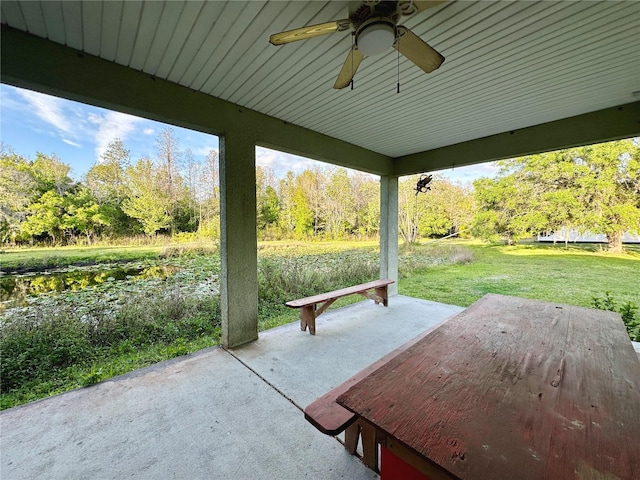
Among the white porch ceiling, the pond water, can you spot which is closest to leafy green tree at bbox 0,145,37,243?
the pond water

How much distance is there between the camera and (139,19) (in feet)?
5.50

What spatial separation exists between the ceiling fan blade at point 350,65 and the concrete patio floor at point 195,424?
251 cm

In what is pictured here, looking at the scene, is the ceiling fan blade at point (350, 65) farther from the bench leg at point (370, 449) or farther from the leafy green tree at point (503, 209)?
the leafy green tree at point (503, 209)

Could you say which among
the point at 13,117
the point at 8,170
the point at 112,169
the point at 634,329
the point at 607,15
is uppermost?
the point at 607,15

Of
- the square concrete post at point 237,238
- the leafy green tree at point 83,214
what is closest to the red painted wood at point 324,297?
the square concrete post at point 237,238

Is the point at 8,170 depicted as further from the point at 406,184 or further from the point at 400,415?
the point at 406,184

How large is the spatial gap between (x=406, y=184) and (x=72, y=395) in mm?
7614

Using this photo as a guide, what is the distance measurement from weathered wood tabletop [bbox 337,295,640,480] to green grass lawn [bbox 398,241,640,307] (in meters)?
3.77

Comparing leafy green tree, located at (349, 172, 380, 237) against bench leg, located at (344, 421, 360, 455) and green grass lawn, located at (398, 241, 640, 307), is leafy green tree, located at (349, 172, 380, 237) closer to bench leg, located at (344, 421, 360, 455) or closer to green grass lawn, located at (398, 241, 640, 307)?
green grass lawn, located at (398, 241, 640, 307)

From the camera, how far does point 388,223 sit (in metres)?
5.06

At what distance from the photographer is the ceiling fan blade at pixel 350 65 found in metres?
1.62

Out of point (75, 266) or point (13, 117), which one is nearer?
point (13, 117)

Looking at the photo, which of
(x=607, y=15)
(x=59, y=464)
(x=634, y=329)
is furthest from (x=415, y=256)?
(x=59, y=464)

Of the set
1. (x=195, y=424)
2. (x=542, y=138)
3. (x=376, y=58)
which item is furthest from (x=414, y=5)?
(x=542, y=138)
